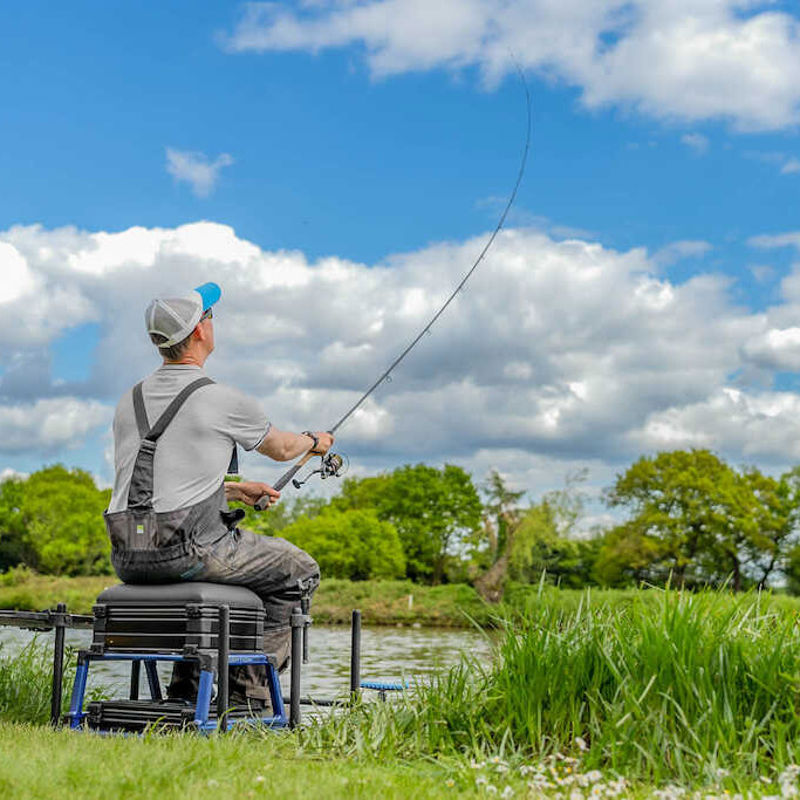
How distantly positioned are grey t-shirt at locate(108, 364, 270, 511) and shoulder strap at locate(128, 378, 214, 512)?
2cm

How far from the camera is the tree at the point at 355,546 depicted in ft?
186

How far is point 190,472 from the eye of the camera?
531cm

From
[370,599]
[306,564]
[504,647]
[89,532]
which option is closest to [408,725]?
[504,647]

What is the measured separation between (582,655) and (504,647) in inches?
17.7

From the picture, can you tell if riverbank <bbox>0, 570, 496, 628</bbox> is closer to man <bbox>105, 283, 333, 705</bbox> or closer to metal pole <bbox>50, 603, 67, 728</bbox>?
metal pole <bbox>50, 603, 67, 728</bbox>

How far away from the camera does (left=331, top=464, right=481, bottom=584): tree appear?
6131 centimetres

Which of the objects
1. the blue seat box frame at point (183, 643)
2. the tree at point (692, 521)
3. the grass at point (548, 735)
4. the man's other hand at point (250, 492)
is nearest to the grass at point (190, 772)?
the grass at point (548, 735)

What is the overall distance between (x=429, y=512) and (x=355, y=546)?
6.63 meters

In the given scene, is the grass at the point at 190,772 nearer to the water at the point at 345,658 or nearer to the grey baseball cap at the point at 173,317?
the water at the point at 345,658

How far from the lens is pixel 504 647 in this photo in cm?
547

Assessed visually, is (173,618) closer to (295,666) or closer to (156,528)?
(156,528)

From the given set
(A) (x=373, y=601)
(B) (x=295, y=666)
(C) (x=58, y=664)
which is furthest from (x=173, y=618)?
(A) (x=373, y=601)

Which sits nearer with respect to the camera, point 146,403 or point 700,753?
point 700,753

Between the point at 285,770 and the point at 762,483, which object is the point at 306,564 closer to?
the point at 285,770
